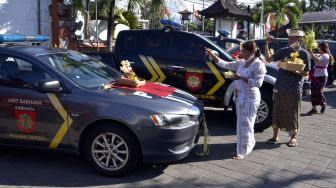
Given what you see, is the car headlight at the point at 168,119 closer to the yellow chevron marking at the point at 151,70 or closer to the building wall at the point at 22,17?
the yellow chevron marking at the point at 151,70

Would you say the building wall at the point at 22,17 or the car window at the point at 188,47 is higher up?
the building wall at the point at 22,17

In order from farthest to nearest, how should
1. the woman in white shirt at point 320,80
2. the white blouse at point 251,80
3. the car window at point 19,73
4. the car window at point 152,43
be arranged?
the woman in white shirt at point 320,80 < the car window at point 152,43 < the white blouse at point 251,80 < the car window at point 19,73

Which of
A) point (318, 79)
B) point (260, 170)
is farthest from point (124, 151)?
point (318, 79)

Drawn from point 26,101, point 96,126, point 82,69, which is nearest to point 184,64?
point 82,69

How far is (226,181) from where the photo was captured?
4.96m

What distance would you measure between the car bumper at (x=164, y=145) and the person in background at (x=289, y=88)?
2.14 meters

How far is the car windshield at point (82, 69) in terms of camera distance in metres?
5.23

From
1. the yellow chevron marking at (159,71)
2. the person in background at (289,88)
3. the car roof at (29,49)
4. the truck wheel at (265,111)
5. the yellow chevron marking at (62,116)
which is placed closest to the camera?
the yellow chevron marking at (62,116)

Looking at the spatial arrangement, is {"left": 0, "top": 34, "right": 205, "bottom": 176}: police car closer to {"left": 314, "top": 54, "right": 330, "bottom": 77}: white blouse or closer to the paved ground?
the paved ground

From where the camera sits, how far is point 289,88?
6.32m

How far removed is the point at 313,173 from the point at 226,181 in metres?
1.24

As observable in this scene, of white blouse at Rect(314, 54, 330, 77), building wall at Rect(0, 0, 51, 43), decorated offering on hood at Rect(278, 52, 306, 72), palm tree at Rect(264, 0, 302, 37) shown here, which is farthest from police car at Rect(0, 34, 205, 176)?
palm tree at Rect(264, 0, 302, 37)

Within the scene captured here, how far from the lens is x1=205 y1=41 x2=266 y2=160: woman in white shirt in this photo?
18.5 ft

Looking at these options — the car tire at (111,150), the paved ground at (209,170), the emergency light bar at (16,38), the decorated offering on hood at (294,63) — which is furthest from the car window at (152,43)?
the car tire at (111,150)
